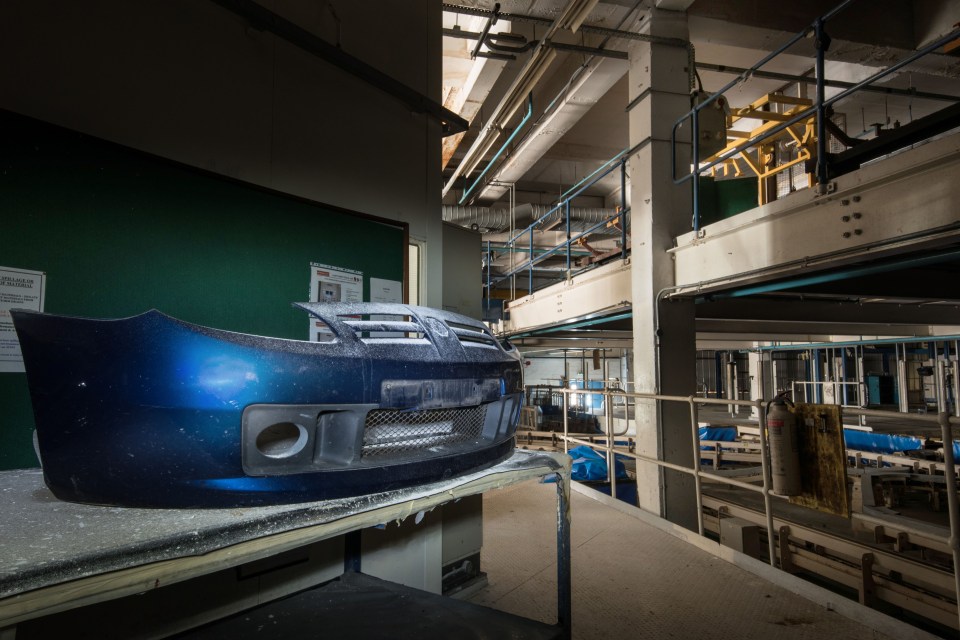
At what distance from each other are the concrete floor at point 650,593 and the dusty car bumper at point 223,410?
1.70m

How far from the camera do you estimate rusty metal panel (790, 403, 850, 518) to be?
296cm

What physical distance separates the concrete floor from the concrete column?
88 cm

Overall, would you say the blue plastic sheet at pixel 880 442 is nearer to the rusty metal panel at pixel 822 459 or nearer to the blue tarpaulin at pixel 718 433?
the blue tarpaulin at pixel 718 433

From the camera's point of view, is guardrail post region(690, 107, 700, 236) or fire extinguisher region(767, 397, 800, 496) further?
guardrail post region(690, 107, 700, 236)

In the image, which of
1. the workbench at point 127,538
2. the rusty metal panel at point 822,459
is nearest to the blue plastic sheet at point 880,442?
the rusty metal panel at point 822,459

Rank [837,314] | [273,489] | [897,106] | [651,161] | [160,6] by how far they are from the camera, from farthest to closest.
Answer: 1. [897,106]
2. [837,314]
3. [651,161]
4. [160,6]
5. [273,489]

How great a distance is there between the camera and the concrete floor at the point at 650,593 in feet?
7.34

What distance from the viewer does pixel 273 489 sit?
101cm

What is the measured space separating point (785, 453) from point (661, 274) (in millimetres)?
1783

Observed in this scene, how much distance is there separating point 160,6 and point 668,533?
4098 millimetres

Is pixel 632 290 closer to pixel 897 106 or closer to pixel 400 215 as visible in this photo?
pixel 400 215

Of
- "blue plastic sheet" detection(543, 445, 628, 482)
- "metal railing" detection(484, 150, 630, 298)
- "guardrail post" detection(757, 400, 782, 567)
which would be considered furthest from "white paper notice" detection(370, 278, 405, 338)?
"blue plastic sheet" detection(543, 445, 628, 482)

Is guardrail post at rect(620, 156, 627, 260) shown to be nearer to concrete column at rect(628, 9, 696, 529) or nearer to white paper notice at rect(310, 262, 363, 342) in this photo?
concrete column at rect(628, 9, 696, 529)

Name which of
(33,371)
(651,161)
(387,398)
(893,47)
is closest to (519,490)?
(651,161)
